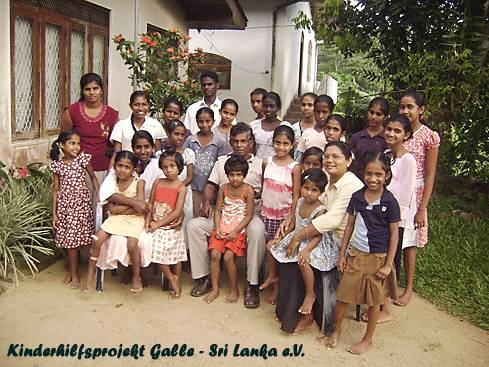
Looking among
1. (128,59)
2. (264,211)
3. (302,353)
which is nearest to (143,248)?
(264,211)

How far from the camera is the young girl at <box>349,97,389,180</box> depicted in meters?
3.86

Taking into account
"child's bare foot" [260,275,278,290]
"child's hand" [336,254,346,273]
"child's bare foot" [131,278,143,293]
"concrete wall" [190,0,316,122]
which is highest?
"concrete wall" [190,0,316,122]

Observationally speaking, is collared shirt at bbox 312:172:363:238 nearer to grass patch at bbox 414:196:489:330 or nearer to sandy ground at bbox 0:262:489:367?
sandy ground at bbox 0:262:489:367

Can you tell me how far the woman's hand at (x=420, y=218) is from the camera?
3.88 metres

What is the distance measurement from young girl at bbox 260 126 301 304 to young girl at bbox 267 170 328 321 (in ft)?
0.74

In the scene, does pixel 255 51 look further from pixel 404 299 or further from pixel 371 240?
pixel 371 240

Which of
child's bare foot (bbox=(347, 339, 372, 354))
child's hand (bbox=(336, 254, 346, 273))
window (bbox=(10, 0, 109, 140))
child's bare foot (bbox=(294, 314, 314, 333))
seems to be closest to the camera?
child's bare foot (bbox=(347, 339, 372, 354))

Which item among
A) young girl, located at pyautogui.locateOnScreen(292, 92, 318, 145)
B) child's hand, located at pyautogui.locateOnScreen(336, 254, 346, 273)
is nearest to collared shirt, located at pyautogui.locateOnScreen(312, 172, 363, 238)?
child's hand, located at pyautogui.locateOnScreen(336, 254, 346, 273)

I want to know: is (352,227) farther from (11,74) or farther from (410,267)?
(11,74)

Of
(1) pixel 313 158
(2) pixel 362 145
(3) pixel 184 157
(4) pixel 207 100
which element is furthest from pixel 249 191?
(4) pixel 207 100

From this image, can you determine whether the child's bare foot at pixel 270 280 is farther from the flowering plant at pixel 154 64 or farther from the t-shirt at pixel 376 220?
the flowering plant at pixel 154 64

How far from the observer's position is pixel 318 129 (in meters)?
4.30

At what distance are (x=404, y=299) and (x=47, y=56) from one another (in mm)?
4393

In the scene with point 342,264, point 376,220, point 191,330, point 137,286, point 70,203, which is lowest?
point 191,330
